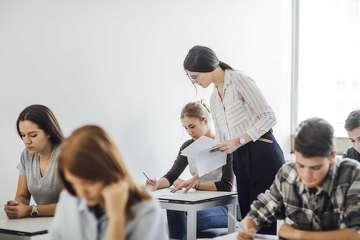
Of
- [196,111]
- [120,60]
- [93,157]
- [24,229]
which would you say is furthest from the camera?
[120,60]

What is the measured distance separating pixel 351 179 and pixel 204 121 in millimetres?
1714

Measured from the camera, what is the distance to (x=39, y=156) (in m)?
3.24

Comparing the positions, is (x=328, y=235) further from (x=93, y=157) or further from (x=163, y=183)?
(x=163, y=183)

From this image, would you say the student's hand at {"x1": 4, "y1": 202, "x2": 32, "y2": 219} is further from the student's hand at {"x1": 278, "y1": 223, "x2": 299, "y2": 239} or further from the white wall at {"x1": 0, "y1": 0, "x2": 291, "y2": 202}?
the student's hand at {"x1": 278, "y1": 223, "x2": 299, "y2": 239}

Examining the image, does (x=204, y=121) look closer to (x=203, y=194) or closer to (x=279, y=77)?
(x=203, y=194)

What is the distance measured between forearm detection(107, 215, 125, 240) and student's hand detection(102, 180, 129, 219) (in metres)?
0.01

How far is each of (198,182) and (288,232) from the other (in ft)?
4.69

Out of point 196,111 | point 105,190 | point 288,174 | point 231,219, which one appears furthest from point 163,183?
point 105,190

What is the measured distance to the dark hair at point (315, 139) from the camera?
226cm

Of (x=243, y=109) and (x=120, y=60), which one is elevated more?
(x=120, y=60)

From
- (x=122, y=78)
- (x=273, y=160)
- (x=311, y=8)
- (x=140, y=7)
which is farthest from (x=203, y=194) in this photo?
(x=311, y=8)

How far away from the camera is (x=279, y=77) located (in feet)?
19.1

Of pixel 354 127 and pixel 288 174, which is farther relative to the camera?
pixel 354 127

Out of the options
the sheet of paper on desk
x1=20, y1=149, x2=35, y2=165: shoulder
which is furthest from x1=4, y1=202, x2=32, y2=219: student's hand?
the sheet of paper on desk
